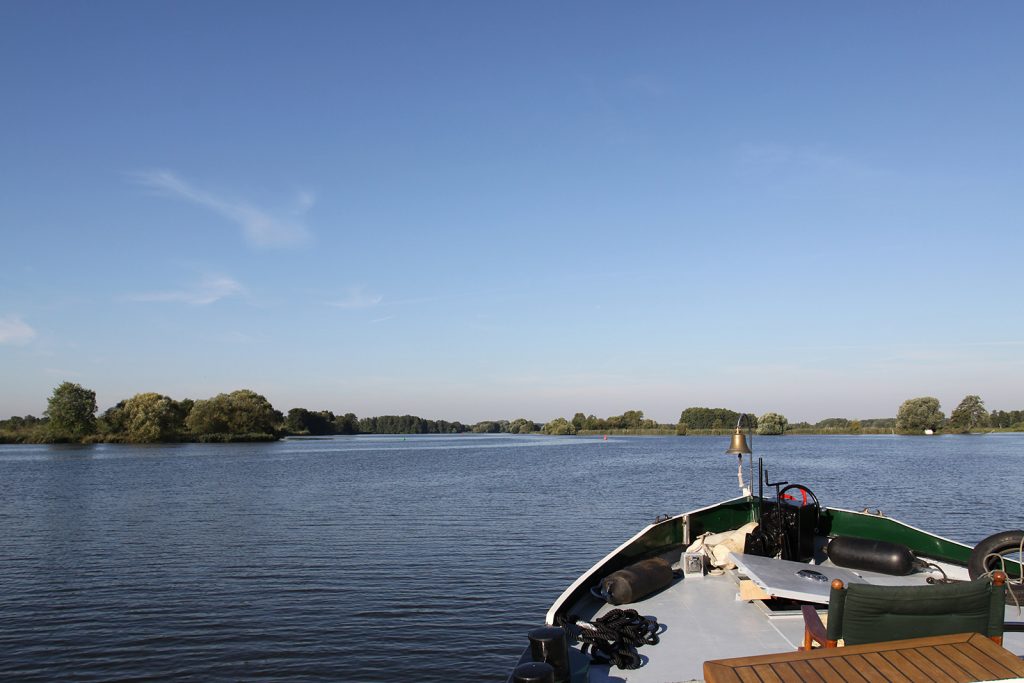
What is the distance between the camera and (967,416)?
143 metres

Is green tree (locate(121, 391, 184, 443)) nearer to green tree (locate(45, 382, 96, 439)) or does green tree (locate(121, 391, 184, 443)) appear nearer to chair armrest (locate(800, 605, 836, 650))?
green tree (locate(45, 382, 96, 439))

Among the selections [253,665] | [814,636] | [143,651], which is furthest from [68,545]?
[814,636]

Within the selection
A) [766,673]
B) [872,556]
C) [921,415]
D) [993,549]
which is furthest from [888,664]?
[921,415]

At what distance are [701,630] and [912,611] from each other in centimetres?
270

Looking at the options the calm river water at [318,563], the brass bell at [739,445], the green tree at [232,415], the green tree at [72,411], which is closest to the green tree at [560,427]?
the green tree at [232,415]

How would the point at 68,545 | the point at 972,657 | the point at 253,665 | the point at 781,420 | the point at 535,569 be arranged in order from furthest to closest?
the point at 781,420 → the point at 68,545 → the point at 535,569 → the point at 253,665 → the point at 972,657

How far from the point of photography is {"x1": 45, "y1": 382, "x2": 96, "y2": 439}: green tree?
99938 millimetres

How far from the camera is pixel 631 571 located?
8367 mm

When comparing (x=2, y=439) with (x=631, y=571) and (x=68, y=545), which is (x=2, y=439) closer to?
(x=68, y=545)

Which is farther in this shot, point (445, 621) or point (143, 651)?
point (445, 621)

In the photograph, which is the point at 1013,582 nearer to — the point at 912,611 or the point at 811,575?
the point at 811,575

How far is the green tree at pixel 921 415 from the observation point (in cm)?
13275

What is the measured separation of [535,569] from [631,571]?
9.39 metres

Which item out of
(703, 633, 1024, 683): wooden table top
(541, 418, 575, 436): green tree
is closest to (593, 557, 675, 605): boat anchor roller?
(703, 633, 1024, 683): wooden table top
